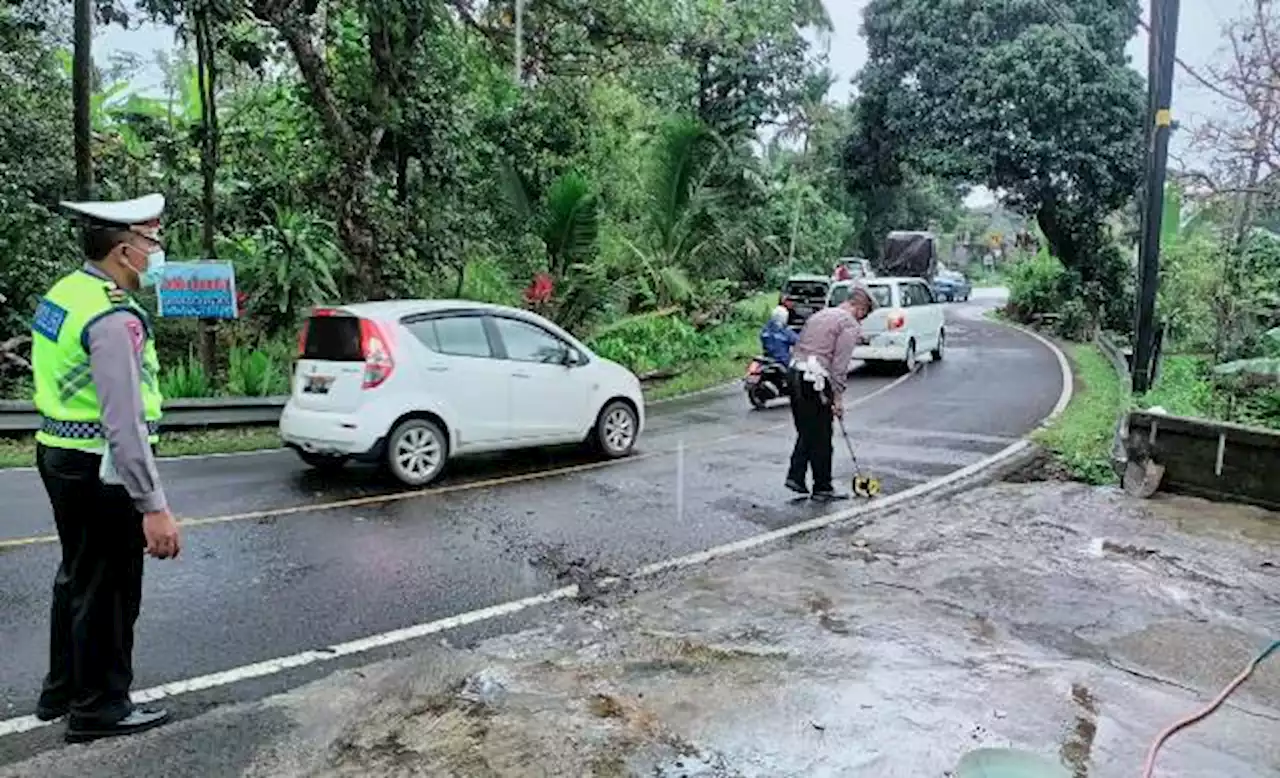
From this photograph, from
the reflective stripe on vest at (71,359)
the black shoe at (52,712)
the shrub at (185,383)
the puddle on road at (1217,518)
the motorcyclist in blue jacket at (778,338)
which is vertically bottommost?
the puddle on road at (1217,518)

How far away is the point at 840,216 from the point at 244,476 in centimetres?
3068

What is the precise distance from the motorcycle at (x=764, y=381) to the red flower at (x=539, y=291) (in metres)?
3.96

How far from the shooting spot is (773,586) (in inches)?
Answer: 238

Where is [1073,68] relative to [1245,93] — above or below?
above

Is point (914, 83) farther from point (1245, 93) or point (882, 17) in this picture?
point (1245, 93)

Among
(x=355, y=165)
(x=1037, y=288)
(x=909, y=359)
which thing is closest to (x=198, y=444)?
(x=355, y=165)

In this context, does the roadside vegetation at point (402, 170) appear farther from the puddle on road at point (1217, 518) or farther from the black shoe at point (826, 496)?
the puddle on road at point (1217, 518)

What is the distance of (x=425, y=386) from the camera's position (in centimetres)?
871

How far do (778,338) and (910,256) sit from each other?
21.4m

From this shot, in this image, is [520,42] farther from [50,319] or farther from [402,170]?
[50,319]

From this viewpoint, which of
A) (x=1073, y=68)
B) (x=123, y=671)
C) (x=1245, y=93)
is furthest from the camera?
(x=1073, y=68)

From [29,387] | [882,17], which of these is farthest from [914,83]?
[29,387]

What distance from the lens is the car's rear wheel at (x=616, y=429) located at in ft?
33.9

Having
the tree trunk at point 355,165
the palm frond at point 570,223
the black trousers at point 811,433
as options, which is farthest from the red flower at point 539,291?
the black trousers at point 811,433
